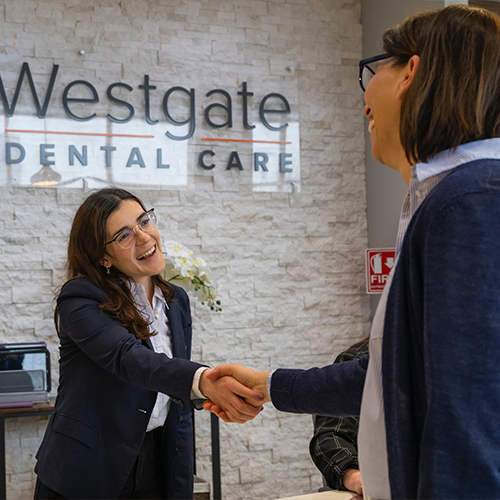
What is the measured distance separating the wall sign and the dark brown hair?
2.66 metres

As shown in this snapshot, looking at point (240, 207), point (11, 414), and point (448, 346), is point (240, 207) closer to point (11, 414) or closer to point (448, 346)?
point (11, 414)

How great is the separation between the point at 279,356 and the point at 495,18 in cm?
290

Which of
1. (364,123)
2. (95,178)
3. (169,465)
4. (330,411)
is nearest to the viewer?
(330,411)

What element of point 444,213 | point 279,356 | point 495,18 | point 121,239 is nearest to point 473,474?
point 444,213

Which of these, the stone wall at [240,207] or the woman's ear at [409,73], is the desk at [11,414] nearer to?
the stone wall at [240,207]

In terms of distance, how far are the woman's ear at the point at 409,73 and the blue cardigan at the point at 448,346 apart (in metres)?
0.25

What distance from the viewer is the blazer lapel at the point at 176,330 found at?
2.09 m

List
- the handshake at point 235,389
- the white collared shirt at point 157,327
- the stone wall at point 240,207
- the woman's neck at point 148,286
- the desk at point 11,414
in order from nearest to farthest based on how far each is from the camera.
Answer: the handshake at point 235,389
the white collared shirt at point 157,327
the woman's neck at point 148,286
the desk at point 11,414
the stone wall at point 240,207

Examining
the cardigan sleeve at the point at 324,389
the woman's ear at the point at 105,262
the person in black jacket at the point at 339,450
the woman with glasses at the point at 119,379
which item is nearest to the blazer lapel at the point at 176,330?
the woman with glasses at the point at 119,379

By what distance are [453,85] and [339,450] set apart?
1346 millimetres

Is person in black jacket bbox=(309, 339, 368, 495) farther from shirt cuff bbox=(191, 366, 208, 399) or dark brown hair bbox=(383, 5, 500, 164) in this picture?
dark brown hair bbox=(383, 5, 500, 164)

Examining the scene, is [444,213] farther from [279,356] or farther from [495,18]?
[279,356]

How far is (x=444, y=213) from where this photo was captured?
827 millimetres

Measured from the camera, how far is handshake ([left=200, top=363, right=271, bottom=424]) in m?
1.71
